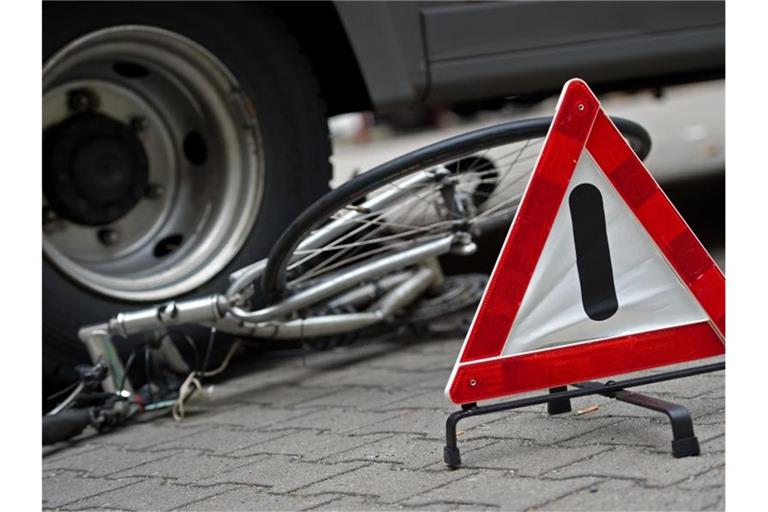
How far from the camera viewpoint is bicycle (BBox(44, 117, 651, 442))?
115 inches

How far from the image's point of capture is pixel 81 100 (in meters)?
3.64

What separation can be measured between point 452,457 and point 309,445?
1.74 feet

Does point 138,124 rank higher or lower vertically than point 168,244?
higher

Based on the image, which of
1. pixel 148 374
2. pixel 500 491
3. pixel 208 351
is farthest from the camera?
pixel 208 351

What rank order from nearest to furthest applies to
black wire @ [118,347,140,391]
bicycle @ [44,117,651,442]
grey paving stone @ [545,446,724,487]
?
grey paving stone @ [545,446,724,487], bicycle @ [44,117,651,442], black wire @ [118,347,140,391]

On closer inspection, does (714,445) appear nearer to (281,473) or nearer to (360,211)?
(281,473)

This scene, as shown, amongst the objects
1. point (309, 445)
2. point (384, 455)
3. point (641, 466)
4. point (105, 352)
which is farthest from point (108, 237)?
point (641, 466)

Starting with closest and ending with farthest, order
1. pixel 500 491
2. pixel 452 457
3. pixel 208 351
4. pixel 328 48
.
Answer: pixel 500 491, pixel 452 457, pixel 208 351, pixel 328 48

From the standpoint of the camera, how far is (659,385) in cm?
285

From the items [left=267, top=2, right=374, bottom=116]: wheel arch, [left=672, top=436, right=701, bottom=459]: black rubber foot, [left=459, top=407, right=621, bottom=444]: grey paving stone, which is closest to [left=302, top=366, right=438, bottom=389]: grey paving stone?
[left=459, top=407, right=621, bottom=444]: grey paving stone

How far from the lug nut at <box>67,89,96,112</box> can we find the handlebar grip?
966 mm

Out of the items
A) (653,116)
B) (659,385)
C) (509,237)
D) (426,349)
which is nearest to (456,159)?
(509,237)

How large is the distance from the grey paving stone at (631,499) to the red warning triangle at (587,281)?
32cm

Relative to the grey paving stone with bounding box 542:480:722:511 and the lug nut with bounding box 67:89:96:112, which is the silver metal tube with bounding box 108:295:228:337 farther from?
the grey paving stone with bounding box 542:480:722:511
